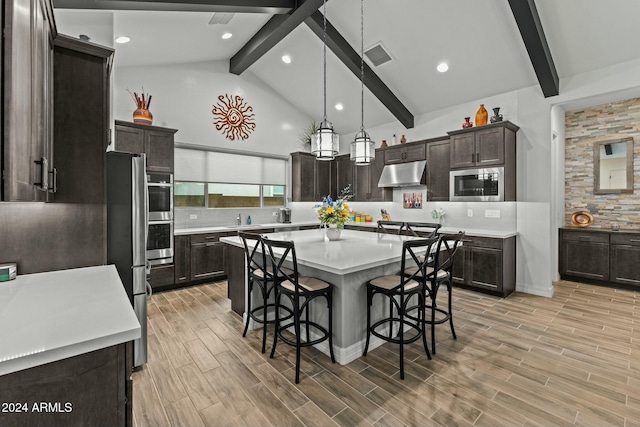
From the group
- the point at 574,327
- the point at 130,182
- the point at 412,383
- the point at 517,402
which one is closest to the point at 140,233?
the point at 130,182

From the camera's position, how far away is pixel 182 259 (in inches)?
187

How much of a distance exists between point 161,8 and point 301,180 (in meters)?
4.05

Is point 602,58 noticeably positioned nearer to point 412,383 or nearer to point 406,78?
point 406,78

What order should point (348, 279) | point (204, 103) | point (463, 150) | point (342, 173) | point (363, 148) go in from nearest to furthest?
1. point (348, 279)
2. point (363, 148)
3. point (463, 150)
4. point (204, 103)
5. point (342, 173)

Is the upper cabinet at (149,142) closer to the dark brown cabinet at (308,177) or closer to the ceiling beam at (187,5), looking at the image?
the ceiling beam at (187,5)

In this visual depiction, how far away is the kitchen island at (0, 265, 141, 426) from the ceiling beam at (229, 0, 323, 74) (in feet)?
13.4

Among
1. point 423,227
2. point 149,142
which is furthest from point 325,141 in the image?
point 149,142

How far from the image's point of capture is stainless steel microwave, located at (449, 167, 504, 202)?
4.51 meters

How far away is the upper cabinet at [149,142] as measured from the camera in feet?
14.2

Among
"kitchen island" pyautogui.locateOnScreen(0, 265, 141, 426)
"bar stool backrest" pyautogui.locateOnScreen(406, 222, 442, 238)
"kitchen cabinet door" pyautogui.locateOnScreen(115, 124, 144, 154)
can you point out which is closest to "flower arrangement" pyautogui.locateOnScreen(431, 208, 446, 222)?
"bar stool backrest" pyautogui.locateOnScreen(406, 222, 442, 238)

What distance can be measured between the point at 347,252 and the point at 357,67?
12.0 feet

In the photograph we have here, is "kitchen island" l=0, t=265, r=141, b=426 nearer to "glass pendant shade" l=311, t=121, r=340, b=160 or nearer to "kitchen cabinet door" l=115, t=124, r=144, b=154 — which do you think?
"glass pendant shade" l=311, t=121, r=340, b=160

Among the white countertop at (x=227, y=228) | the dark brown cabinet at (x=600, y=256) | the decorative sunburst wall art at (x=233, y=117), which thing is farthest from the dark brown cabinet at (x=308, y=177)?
the dark brown cabinet at (x=600, y=256)

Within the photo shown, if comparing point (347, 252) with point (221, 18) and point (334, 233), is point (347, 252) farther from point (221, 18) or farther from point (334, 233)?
point (221, 18)
